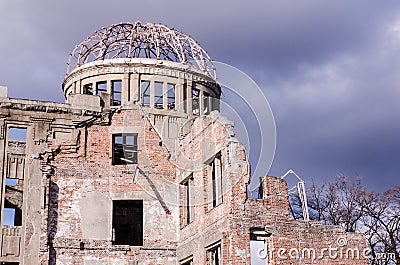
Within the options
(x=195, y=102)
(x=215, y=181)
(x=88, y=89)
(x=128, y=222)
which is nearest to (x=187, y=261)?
(x=215, y=181)

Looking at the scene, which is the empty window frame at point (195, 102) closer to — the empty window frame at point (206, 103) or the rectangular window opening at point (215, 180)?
the empty window frame at point (206, 103)

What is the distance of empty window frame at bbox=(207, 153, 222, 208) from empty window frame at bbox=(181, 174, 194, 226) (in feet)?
5.44

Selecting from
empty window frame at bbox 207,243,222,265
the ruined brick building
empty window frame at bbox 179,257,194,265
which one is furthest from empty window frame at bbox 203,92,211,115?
empty window frame at bbox 207,243,222,265

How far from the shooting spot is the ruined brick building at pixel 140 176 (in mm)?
18312

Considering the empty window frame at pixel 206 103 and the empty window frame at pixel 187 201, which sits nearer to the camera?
the empty window frame at pixel 187 201

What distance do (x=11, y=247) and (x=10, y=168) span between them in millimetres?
3855

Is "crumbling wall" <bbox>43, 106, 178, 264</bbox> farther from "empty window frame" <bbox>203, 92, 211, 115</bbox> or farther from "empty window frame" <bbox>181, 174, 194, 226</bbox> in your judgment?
"empty window frame" <bbox>203, 92, 211, 115</bbox>

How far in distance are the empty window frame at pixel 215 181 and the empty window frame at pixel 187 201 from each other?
1.66m

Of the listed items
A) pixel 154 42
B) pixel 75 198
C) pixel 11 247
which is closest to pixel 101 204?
pixel 75 198

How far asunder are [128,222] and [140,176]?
348cm

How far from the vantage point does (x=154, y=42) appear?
89.6 feet

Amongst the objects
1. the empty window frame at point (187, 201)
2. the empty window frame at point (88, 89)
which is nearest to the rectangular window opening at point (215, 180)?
the empty window frame at point (187, 201)

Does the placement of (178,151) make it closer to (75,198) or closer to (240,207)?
(75,198)

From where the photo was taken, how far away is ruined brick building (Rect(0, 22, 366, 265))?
1831cm
